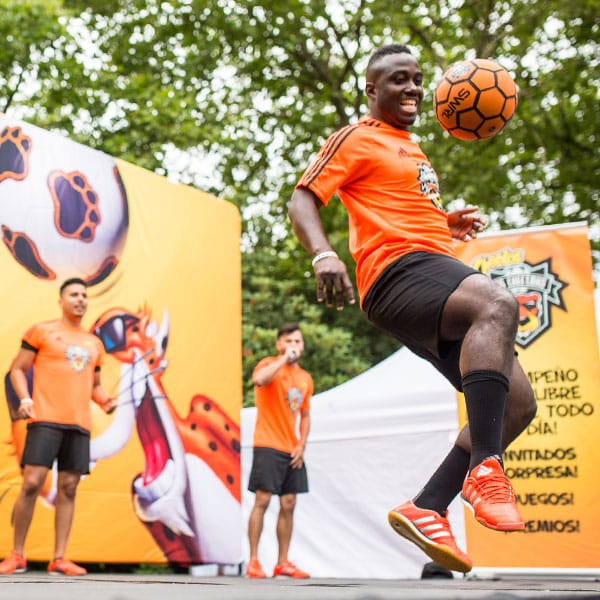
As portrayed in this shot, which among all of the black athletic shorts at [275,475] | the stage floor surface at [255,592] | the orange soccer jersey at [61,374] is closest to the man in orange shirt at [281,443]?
the black athletic shorts at [275,475]

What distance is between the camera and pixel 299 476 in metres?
7.11

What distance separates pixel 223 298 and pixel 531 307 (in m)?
2.96

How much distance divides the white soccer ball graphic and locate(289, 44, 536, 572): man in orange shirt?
12.1 feet

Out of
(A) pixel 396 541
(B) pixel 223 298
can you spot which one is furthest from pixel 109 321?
(A) pixel 396 541

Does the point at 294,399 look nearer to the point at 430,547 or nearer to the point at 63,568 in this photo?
the point at 63,568

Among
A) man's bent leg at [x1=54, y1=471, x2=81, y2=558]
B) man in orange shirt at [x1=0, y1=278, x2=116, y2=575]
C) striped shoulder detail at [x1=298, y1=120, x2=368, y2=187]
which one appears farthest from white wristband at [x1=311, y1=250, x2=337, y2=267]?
man's bent leg at [x1=54, y1=471, x2=81, y2=558]

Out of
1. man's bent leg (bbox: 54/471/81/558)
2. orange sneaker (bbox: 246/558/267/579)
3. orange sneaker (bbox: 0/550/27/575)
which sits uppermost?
man's bent leg (bbox: 54/471/81/558)

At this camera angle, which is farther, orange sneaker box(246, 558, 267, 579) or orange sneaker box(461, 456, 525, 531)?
orange sneaker box(246, 558, 267, 579)

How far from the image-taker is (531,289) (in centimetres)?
621

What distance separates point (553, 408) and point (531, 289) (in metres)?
0.84

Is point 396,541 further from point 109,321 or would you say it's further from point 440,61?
point 440,61

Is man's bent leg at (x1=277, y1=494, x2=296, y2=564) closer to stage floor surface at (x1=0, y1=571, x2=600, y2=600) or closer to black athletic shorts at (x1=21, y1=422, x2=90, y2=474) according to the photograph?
black athletic shorts at (x1=21, y1=422, x2=90, y2=474)

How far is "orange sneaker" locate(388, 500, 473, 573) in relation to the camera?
8.34 ft

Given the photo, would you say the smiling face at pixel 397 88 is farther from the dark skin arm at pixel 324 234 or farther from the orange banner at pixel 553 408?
the orange banner at pixel 553 408
